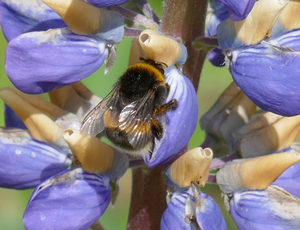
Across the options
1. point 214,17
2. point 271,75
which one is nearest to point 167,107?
point 271,75

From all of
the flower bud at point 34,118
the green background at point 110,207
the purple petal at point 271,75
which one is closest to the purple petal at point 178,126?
the purple petal at point 271,75

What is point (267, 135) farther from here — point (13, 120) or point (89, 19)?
point (13, 120)

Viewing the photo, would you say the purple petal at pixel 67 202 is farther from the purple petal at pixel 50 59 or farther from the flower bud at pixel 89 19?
the flower bud at pixel 89 19

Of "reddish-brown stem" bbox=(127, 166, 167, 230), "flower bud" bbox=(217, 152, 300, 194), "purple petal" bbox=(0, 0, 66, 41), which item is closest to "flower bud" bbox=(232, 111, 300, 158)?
"flower bud" bbox=(217, 152, 300, 194)

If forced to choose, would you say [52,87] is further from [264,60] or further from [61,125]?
[264,60]

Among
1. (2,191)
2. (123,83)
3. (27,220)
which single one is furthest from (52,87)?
(2,191)

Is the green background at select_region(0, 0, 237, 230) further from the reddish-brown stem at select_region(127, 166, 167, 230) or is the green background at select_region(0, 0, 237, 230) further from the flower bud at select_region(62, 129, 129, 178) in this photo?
the flower bud at select_region(62, 129, 129, 178)
